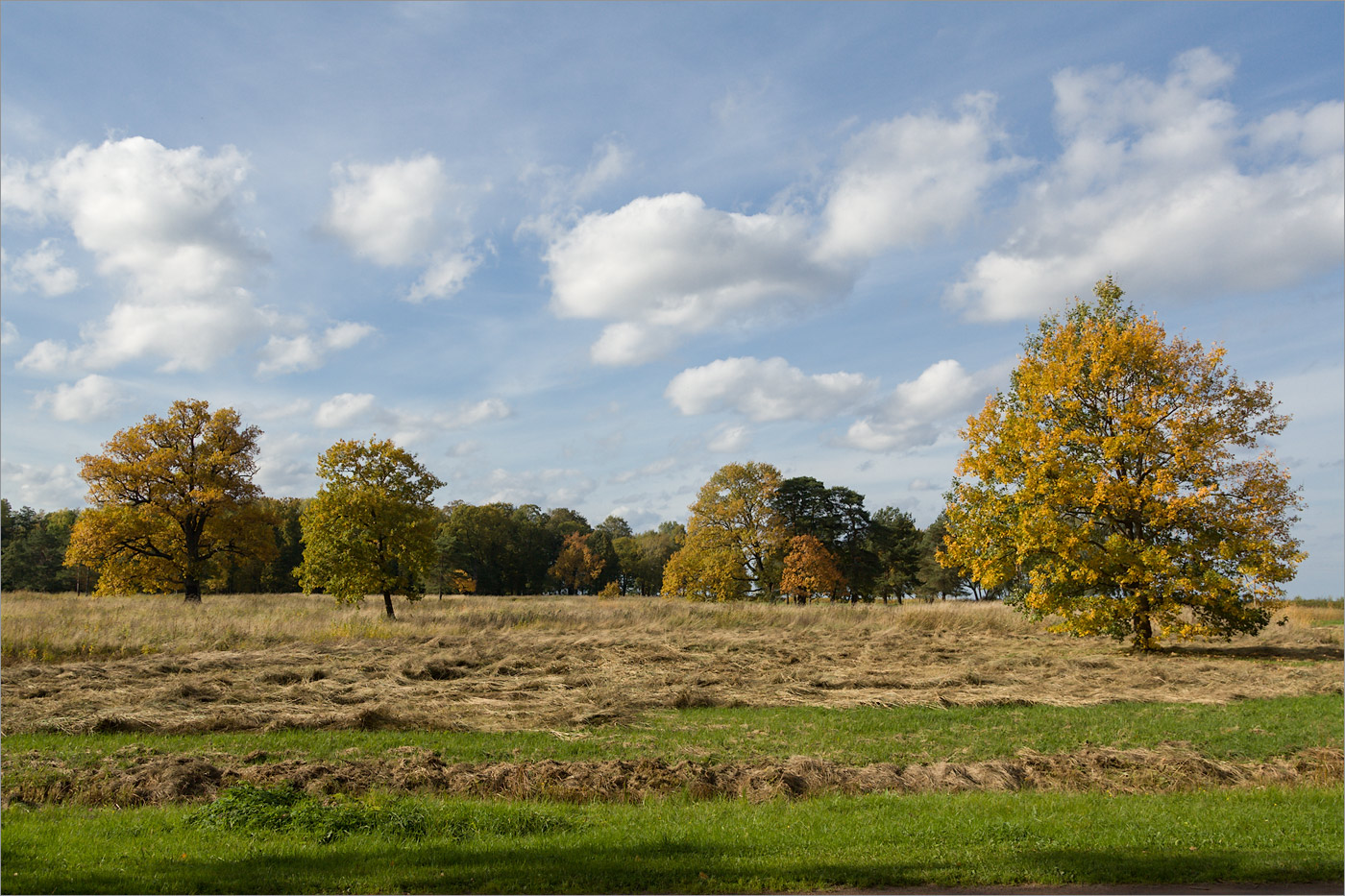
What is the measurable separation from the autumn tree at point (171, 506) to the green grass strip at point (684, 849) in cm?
3556

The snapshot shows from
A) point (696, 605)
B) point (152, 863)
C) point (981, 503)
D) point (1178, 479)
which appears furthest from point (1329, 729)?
point (696, 605)

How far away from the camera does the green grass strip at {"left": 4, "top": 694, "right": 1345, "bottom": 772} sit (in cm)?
1220

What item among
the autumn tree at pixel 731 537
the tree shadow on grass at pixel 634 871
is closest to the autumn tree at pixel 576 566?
the autumn tree at pixel 731 537

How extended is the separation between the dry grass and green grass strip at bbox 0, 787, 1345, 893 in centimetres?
621

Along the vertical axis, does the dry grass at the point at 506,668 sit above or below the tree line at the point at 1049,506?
below

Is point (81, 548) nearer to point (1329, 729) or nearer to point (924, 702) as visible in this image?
point (924, 702)

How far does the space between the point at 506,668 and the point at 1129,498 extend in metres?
20.5

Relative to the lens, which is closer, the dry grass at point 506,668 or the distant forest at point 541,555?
the dry grass at point 506,668

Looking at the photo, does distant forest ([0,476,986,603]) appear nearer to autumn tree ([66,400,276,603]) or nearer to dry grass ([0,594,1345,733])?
autumn tree ([66,400,276,603])

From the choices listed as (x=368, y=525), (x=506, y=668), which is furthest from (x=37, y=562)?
(x=506, y=668)

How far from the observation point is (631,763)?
11203mm

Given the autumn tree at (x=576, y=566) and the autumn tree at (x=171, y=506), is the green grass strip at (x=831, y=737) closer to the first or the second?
the autumn tree at (x=171, y=506)

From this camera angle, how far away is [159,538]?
40469 mm

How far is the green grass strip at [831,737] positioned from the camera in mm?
12203
